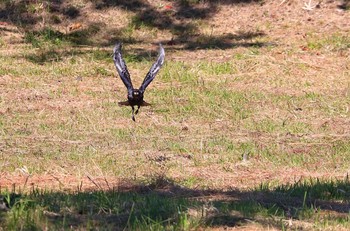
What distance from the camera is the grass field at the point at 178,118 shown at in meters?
6.75

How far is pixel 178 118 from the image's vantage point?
1377 centimetres

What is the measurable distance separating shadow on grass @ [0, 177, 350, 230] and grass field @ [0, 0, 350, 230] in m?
0.02

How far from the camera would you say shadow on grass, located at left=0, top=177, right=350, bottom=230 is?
5.98 metres

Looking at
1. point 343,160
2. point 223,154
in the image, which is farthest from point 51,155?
point 343,160

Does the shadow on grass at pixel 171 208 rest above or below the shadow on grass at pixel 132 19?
above

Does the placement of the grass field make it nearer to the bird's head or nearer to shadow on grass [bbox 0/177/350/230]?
shadow on grass [bbox 0/177/350/230]

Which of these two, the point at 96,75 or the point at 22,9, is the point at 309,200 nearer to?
the point at 96,75

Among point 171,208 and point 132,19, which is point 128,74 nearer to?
point 171,208

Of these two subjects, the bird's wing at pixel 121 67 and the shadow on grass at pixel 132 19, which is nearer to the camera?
the bird's wing at pixel 121 67

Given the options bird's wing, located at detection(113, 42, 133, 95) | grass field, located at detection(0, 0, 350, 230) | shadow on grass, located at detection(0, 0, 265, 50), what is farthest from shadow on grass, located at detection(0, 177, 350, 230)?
shadow on grass, located at detection(0, 0, 265, 50)

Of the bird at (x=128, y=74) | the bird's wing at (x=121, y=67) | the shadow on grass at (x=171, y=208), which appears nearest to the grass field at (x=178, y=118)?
the shadow on grass at (x=171, y=208)

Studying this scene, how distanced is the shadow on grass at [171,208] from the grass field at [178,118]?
0.06 feet

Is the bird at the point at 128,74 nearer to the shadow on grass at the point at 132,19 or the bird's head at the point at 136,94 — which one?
the bird's head at the point at 136,94

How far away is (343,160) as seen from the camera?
11133mm
